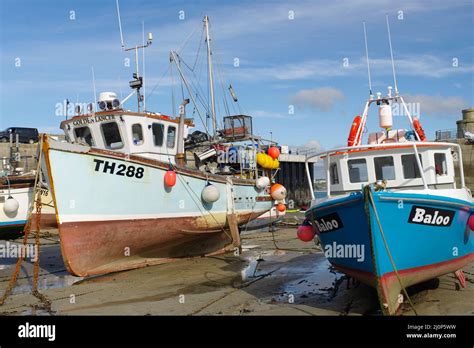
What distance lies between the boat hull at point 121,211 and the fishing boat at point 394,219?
4630mm

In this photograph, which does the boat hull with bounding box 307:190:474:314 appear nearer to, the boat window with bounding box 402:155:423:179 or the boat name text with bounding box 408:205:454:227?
the boat name text with bounding box 408:205:454:227

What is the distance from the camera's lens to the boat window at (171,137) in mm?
14523

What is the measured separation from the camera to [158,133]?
14203 millimetres

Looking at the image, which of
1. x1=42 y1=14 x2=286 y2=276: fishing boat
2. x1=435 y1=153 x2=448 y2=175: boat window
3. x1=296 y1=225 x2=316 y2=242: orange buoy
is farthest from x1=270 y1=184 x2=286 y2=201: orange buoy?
x1=435 y1=153 x2=448 y2=175: boat window

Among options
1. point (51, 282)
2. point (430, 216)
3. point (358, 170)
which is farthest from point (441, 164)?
point (51, 282)

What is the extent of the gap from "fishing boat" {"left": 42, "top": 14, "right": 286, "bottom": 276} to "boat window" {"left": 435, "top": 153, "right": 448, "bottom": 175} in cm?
630

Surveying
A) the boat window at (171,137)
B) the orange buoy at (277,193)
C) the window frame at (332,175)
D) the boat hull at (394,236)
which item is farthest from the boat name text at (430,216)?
the orange buoy at (277,193)

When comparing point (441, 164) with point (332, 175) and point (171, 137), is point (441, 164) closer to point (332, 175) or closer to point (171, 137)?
point (332, 175)

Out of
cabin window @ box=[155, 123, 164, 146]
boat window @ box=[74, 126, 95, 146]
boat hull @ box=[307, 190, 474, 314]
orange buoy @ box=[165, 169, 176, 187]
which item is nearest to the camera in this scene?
boat hull @ box=[307, 190, 474, 314]

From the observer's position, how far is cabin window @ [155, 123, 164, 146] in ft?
46.1
